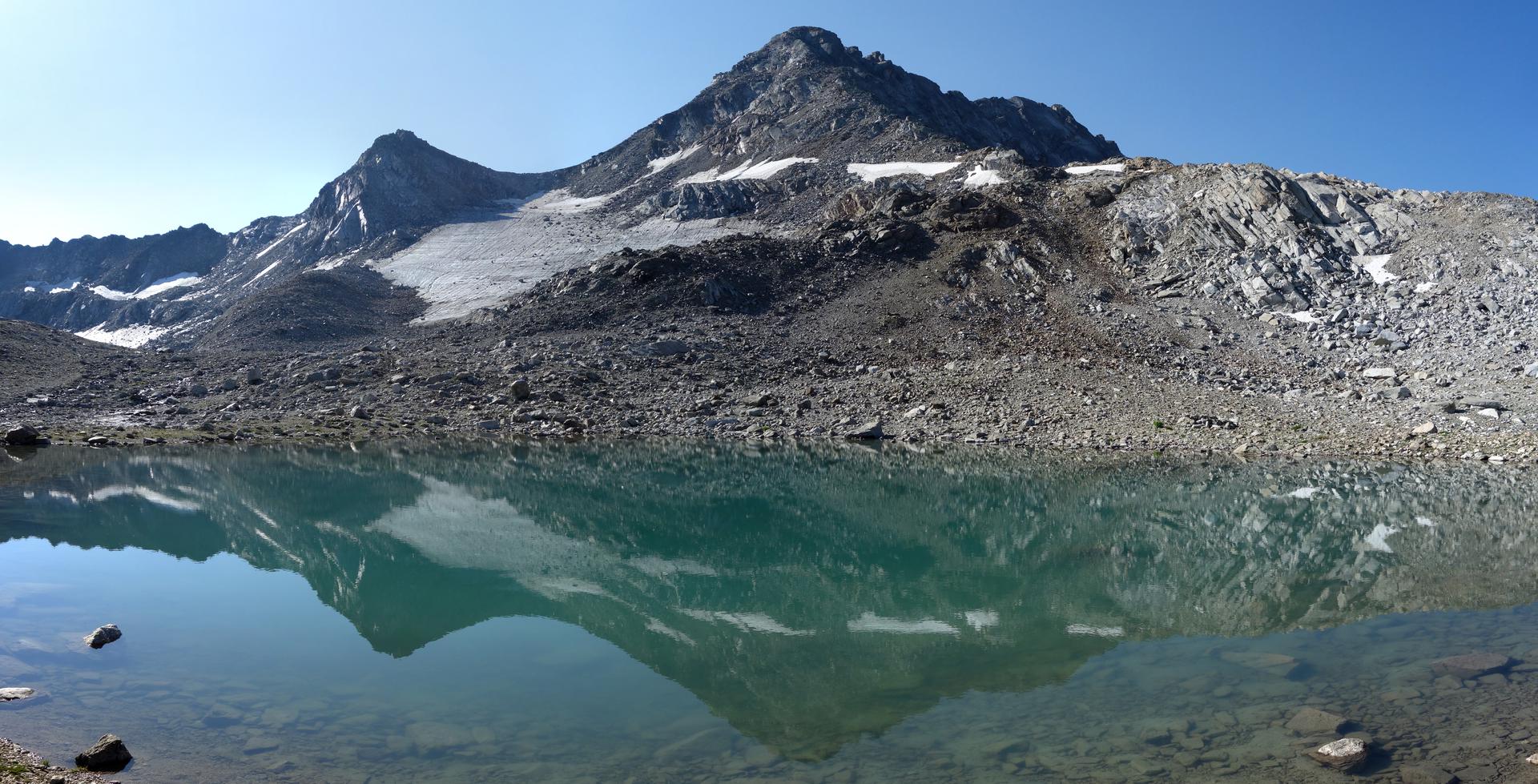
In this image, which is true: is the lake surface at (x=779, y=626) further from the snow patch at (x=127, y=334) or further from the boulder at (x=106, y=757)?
the snow patch at (x=127, y=334)

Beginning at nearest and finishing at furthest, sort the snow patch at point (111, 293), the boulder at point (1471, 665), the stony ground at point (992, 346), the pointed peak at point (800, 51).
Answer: the boulder at point (1471, 665) → the stony ground at point (992, 346) → the snow patch at point (111, 293) → the pointed peak at point (800, 51)

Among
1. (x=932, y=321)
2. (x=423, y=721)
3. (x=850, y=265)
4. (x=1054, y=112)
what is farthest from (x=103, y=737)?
(x=1054, y=112)

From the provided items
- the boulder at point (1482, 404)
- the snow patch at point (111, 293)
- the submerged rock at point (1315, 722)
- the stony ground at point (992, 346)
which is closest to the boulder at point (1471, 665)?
the submerged rock at point (1315, 722)

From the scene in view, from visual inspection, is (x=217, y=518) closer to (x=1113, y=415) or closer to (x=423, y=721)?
(x=423, y=721)

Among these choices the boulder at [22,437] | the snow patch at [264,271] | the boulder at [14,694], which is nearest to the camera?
the boulder at [14,694]

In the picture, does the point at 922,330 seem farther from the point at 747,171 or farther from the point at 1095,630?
the point at 747,171

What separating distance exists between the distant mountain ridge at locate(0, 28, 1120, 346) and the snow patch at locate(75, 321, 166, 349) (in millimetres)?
297

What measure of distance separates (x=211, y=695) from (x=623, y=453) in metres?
21.4

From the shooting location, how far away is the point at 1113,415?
1272 inches

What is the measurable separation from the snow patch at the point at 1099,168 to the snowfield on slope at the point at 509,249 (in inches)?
989

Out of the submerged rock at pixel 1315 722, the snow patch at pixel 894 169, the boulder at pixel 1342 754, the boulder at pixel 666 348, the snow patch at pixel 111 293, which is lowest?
the submerged rock at pixel 1315 722

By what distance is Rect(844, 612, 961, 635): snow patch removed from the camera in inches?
471

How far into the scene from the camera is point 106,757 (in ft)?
24.2

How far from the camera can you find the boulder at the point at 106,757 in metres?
7.32
